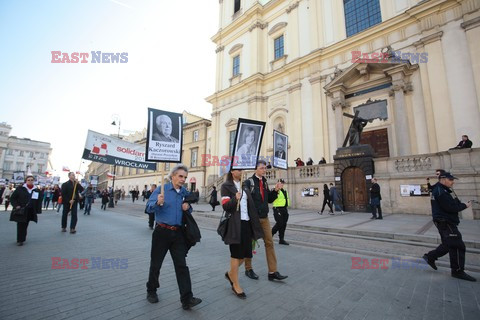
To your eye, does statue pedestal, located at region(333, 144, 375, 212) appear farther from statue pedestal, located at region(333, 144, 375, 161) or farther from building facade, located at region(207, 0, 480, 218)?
building facade, located at region(207, 0, 480, 218)

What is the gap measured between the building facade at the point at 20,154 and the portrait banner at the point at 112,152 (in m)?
73.7

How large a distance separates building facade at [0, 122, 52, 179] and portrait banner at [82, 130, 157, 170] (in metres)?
73.7

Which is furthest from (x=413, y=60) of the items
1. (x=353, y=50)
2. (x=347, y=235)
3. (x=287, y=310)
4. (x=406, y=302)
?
(x=287, y=310)

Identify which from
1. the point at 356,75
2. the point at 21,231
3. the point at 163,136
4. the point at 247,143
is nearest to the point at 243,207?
the point at 247,143

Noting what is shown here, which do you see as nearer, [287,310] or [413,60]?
[287,310]

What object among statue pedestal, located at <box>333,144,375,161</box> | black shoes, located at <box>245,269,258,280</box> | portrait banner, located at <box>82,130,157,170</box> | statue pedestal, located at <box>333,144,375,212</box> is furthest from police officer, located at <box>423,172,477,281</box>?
portrait banner, located at <box>82,130,157,170</box>

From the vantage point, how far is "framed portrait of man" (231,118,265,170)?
169 inches

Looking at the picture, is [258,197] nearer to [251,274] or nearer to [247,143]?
[247,143]

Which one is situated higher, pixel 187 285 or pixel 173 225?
pixel 173 225

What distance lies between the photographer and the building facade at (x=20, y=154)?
69.1 metres

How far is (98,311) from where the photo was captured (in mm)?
2781

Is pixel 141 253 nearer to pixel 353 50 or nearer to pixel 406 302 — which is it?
pixel 406 302

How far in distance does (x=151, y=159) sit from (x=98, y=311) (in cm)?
229

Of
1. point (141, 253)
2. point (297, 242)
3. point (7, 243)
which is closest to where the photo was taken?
point (141, 253)
